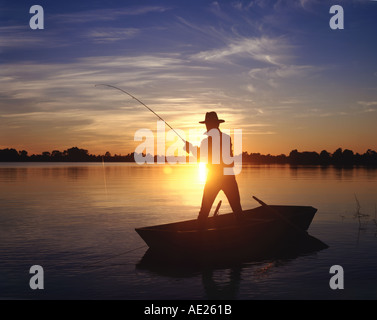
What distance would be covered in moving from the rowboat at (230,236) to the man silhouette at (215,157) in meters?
0.77

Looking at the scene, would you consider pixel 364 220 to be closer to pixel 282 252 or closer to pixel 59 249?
pixel 282 252

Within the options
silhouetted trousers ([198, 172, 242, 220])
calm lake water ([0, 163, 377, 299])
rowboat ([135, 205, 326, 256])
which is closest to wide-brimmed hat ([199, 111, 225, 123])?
silhouetted trousers ([198, 172, 242, 220])

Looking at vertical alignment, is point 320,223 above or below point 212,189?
below

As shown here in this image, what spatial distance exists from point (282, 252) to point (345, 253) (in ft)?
5.35

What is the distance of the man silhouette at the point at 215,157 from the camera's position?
1042cm

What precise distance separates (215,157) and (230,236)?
6.13ft

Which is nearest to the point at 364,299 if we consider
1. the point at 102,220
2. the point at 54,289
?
the point at 54,289

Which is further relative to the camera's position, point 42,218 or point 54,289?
point 42,218

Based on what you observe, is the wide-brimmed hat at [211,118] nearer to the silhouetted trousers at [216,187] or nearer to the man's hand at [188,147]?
the man's hand at [188,147]

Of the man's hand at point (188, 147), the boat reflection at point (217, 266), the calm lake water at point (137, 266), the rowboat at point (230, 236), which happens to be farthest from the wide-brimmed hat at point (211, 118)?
the calm lake water at point (137, 266)

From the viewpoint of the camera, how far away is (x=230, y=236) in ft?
35.6

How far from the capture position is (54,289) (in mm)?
8711

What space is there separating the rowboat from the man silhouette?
2.52 ft
